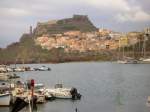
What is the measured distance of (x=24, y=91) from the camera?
148 ft

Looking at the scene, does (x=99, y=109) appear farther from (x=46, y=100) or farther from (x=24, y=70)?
(x=24, y=70)

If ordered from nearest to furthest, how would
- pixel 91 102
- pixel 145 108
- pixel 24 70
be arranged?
pixel 145 108, pixel 91 102, pixel 24 70

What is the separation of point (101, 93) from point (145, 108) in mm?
19048

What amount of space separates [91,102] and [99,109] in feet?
19.7

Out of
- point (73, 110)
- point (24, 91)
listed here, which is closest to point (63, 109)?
point (73, 110)

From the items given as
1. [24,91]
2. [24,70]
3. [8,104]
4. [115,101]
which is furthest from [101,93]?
[24,70]

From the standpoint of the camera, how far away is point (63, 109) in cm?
4359

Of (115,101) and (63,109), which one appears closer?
(63,109)

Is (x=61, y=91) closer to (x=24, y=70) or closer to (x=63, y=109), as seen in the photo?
(x=63, y=109)

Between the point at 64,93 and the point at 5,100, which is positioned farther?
the point at 64,93

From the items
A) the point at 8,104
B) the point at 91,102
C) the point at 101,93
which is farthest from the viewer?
the point at 101,93

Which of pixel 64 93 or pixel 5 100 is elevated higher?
pixel 5 100

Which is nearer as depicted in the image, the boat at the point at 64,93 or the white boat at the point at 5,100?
the white boat at the point at 5,100

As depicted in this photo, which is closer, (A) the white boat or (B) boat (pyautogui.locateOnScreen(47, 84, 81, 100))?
(A) the white boat
